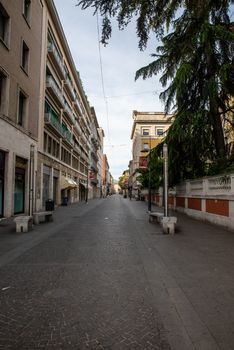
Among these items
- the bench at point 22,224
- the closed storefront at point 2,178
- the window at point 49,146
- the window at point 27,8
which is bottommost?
the bench at point 22,224

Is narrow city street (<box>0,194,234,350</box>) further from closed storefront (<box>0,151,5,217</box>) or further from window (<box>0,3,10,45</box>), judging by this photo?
window (<box>0,3,10,45</box>)

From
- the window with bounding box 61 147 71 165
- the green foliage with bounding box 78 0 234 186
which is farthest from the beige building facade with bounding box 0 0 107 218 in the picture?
the green foliage with bounding box 78 0 234 186

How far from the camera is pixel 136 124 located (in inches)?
3583

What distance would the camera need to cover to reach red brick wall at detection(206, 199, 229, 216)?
13538 mm

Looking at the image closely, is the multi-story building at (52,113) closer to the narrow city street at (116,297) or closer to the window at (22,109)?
the window at (22,109)

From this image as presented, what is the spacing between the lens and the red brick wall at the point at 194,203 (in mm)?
17916

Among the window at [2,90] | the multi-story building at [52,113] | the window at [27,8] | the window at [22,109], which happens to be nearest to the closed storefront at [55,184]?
the multi-story building at [52,113]

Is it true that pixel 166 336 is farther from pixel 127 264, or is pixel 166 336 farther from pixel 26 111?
pixel 26 111

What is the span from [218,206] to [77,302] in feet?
35.9

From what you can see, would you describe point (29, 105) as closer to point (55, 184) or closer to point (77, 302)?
point (55, 184)

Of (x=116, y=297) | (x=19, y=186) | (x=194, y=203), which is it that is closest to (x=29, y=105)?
(x=19, y=186)

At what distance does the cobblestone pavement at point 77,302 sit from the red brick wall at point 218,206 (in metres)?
6.41

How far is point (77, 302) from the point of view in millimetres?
4633

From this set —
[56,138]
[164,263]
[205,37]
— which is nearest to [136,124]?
[56,138]
